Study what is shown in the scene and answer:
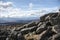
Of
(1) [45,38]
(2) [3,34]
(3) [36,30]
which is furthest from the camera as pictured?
(2) [3,34]

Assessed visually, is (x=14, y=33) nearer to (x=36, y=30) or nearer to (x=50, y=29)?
(x=36, y=30)

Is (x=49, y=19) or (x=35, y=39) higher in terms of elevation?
(x=49, y=19)

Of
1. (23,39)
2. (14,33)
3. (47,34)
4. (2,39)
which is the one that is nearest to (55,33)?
(47,34)

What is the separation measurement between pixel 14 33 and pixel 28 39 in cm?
491

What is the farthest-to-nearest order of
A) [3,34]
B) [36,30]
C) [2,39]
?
[3,34]
[2,39]
[36,30]

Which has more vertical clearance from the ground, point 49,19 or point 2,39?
point 49,19

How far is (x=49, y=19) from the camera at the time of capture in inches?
1957

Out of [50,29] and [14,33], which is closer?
[50,29]

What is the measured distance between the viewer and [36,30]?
154 ft

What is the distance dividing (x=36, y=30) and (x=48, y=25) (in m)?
3.32

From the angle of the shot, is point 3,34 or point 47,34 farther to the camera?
point 3,34

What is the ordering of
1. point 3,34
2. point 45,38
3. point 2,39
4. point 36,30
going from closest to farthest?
1. point 45,38
2. point 36,30
3. point 2,39
4. point 3,34

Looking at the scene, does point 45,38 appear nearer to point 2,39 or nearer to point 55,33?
point 55,33

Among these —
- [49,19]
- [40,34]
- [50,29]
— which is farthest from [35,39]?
[49,19]
